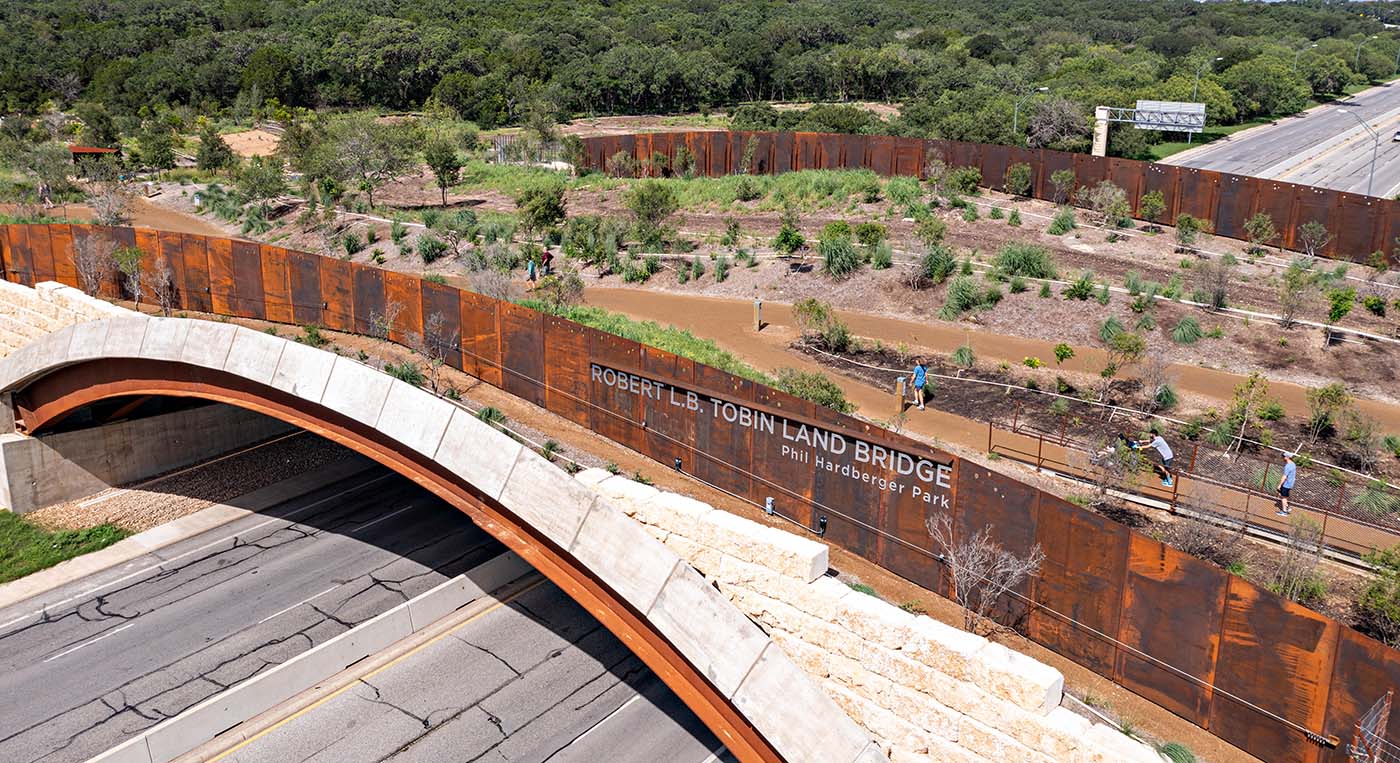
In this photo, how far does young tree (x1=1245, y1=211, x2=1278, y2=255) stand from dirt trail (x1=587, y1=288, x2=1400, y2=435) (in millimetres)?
15326

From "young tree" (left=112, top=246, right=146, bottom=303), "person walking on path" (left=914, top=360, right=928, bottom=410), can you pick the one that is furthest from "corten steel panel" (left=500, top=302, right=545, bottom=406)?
"young tree" (left=112, top=246, right=146, bottom=303)

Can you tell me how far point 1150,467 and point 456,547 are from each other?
17539 mm

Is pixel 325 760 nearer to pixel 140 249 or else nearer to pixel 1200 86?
pixel 140 249

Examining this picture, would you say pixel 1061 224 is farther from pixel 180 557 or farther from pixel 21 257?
pixel 21 257

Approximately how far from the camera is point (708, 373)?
74.1 ft

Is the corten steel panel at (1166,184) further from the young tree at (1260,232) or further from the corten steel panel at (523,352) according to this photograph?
the corten steel panel at (523,352)

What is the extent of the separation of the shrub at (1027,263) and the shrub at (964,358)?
8242 millimetres

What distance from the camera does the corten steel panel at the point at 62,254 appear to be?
37031mm

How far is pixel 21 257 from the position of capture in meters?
38.8

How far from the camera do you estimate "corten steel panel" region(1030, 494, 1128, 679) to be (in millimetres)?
15930

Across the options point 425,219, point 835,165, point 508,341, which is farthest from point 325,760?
point 835,165

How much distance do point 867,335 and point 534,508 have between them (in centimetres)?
2146

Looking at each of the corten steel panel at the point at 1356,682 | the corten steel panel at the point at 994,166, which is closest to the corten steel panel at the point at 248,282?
the corten steel panel at the point at 1356,682

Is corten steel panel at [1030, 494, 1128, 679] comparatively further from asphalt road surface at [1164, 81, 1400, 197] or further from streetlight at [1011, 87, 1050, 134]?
asphalt road surface at [1164, 81, 1400, 197]
